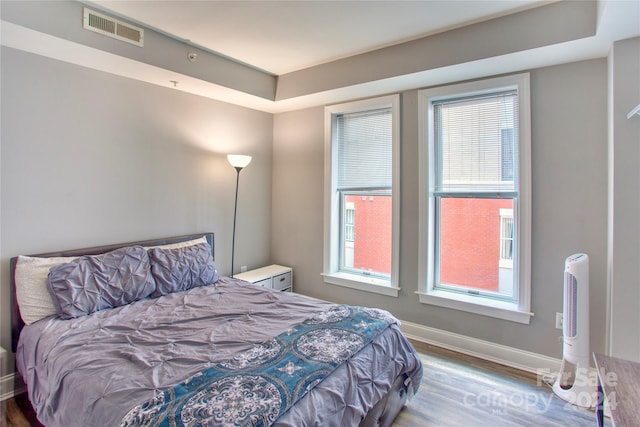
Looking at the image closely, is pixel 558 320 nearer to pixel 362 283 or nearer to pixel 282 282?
pixel 362 283

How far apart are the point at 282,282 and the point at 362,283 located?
39.2 inches

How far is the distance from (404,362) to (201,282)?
1846 mm

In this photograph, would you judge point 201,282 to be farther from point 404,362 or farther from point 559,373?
point 559,373

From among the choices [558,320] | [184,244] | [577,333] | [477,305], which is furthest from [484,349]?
[184,244]

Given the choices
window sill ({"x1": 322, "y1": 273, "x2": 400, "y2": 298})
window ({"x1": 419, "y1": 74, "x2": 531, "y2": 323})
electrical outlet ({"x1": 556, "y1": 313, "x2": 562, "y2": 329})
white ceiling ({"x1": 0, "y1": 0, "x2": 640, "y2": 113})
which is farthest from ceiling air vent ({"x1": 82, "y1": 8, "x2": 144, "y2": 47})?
electrical outlet ({"x1": 556, "y1": 313, "x2": 562, "y2": 329})

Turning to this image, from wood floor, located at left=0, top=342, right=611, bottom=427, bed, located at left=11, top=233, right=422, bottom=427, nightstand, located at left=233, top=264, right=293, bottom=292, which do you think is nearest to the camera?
bed, located at left=11, top=233, right=422, bottom=427

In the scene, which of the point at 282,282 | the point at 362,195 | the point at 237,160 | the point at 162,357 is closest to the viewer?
the point at 162,357

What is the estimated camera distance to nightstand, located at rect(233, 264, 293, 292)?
3.58 m

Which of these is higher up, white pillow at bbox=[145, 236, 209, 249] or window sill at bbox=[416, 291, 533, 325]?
white pillow at bbox=[145, 236, 209, 249]

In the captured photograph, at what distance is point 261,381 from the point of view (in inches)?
56.2

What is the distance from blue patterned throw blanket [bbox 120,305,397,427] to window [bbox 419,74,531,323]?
143 cm

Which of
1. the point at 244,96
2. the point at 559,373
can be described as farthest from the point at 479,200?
the point at 244,96

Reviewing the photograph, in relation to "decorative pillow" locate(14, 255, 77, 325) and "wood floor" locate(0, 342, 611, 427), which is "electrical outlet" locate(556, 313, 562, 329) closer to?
"wood floor" locate(0, 342, 611, 427)

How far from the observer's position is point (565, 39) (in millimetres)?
2166
